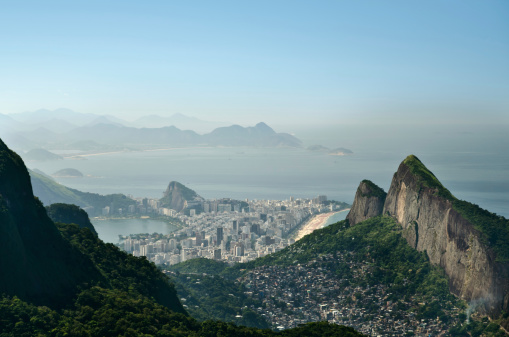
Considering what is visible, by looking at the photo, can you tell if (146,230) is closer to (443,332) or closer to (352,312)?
(352,312)

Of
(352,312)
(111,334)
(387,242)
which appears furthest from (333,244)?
(111,334)

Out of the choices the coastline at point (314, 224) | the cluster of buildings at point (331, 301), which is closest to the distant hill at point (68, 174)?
the coastline at point (314, 224)

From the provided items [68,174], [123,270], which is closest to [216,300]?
[123,270]

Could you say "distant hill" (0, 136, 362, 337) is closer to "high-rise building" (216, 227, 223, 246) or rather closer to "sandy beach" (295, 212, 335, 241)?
"high-rise building" (216, 227, 223, 246)

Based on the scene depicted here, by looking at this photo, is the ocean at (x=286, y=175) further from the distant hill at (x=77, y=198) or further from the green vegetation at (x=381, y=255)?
the green vegetation at (x=381, y=255)

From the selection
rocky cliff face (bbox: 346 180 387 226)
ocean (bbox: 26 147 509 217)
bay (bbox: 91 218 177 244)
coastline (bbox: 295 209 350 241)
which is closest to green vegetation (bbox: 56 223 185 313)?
rocky cliff face (bbox: 346 180 387 226)
